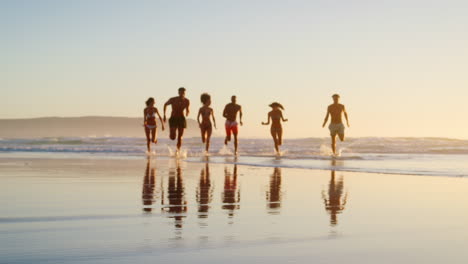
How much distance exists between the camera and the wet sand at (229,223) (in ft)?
11.4

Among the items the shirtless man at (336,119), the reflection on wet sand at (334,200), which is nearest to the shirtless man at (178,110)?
the shirtless man at (336,119)

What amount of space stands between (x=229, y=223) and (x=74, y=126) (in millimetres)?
104002

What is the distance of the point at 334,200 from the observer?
254 inches

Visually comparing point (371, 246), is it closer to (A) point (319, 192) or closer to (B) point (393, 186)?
(A) point (319, 192)

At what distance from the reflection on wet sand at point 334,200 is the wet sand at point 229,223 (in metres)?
0.01

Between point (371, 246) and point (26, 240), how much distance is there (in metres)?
2.21

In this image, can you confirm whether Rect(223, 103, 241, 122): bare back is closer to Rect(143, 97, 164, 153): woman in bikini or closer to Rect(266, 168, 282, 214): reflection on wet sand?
Rect(143, 97, 164, 153): woman in bikini

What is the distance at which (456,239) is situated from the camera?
160 inches

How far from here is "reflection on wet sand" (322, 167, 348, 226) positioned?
5293mm

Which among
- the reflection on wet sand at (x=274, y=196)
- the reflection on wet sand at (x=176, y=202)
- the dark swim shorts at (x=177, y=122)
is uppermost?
the dark swim shorts at (x=177, y=122)

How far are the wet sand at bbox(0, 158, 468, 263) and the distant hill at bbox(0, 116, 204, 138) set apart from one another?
92708mm

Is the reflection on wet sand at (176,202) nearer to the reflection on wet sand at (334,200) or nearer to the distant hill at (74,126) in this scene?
the reflection on wet sand at (334,200)

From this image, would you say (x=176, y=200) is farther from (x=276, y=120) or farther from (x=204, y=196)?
(x=276, y=120)

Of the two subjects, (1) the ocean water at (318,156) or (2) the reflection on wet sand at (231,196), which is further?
(1) the ocean water at (318,156)
